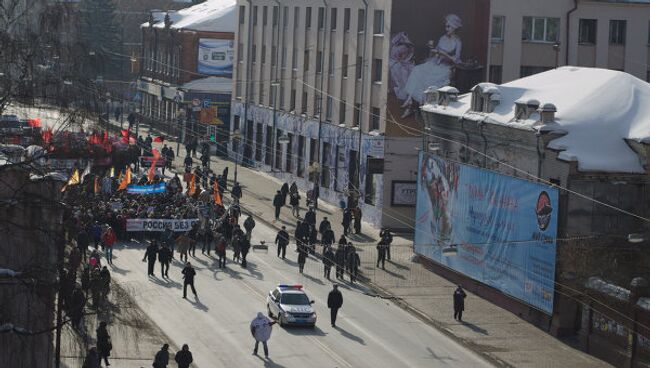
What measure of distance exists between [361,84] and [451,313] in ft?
71.4

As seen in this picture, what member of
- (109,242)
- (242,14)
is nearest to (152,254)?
(109,242)

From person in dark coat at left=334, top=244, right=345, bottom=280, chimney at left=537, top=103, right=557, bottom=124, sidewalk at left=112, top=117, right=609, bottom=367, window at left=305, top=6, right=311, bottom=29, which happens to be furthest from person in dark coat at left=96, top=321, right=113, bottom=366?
window at left=305, top=6, right=311, bottom=29

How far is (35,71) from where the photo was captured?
20031 millimetres

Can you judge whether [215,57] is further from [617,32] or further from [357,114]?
[617,32]

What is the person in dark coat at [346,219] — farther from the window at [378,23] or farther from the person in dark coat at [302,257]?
the window at [378,23]

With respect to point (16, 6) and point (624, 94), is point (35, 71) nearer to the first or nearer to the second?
point (16, 6)

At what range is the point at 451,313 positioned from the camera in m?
43.7

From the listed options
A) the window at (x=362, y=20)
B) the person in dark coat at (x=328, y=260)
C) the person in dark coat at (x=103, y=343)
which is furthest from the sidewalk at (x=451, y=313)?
the person in dark coat at (x=103, y=343)

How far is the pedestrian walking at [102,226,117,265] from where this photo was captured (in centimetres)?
4788

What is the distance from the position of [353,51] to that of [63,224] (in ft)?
148

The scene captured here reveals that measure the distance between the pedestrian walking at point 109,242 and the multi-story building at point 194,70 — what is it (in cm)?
3663

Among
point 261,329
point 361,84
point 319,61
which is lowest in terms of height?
point 261,329

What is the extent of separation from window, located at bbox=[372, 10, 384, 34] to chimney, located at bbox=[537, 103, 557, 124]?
1974 centimetres

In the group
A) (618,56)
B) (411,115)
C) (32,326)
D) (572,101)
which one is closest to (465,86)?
(411,115)
